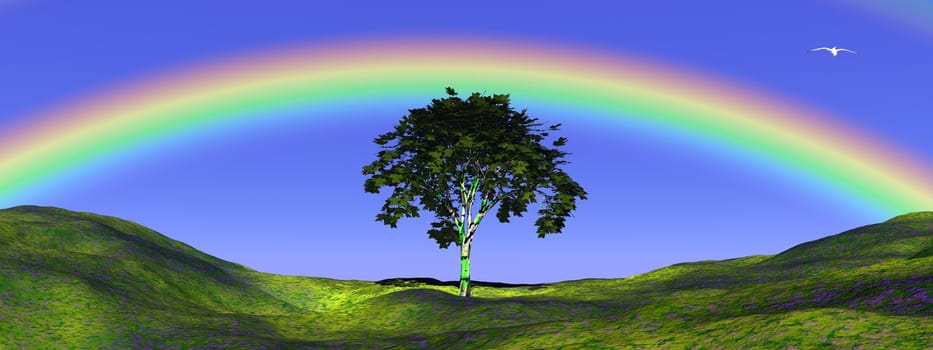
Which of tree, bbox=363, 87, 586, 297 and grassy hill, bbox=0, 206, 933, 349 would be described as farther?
tree, bbox=363, 87, 586, 297

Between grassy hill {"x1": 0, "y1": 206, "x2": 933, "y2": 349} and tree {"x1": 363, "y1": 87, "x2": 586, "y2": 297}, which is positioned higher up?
tree {"x1": 363, "y1": 87, "x2": 586, "y2": 297}

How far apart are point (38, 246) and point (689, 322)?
49.5 meters

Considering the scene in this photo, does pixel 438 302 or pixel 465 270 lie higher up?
pixel 465 270

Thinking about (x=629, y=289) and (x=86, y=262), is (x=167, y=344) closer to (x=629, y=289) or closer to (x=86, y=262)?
(x=86, y=262)

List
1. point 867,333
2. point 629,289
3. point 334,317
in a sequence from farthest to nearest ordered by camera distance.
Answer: point 629,289
point 334,317
point 867,333

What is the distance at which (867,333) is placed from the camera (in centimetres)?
1820

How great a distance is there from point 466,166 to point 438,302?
16.0 meters

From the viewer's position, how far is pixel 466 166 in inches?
2372

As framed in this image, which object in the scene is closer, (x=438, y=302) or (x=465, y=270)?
(x=438, y=302)

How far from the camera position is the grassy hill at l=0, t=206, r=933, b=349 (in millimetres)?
20891

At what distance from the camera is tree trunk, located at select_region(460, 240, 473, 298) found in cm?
5912

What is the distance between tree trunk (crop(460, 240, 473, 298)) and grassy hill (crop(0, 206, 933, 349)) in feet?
22.1

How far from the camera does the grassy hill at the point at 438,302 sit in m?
20.9

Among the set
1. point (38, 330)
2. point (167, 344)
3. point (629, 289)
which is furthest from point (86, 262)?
point (629, 289)
